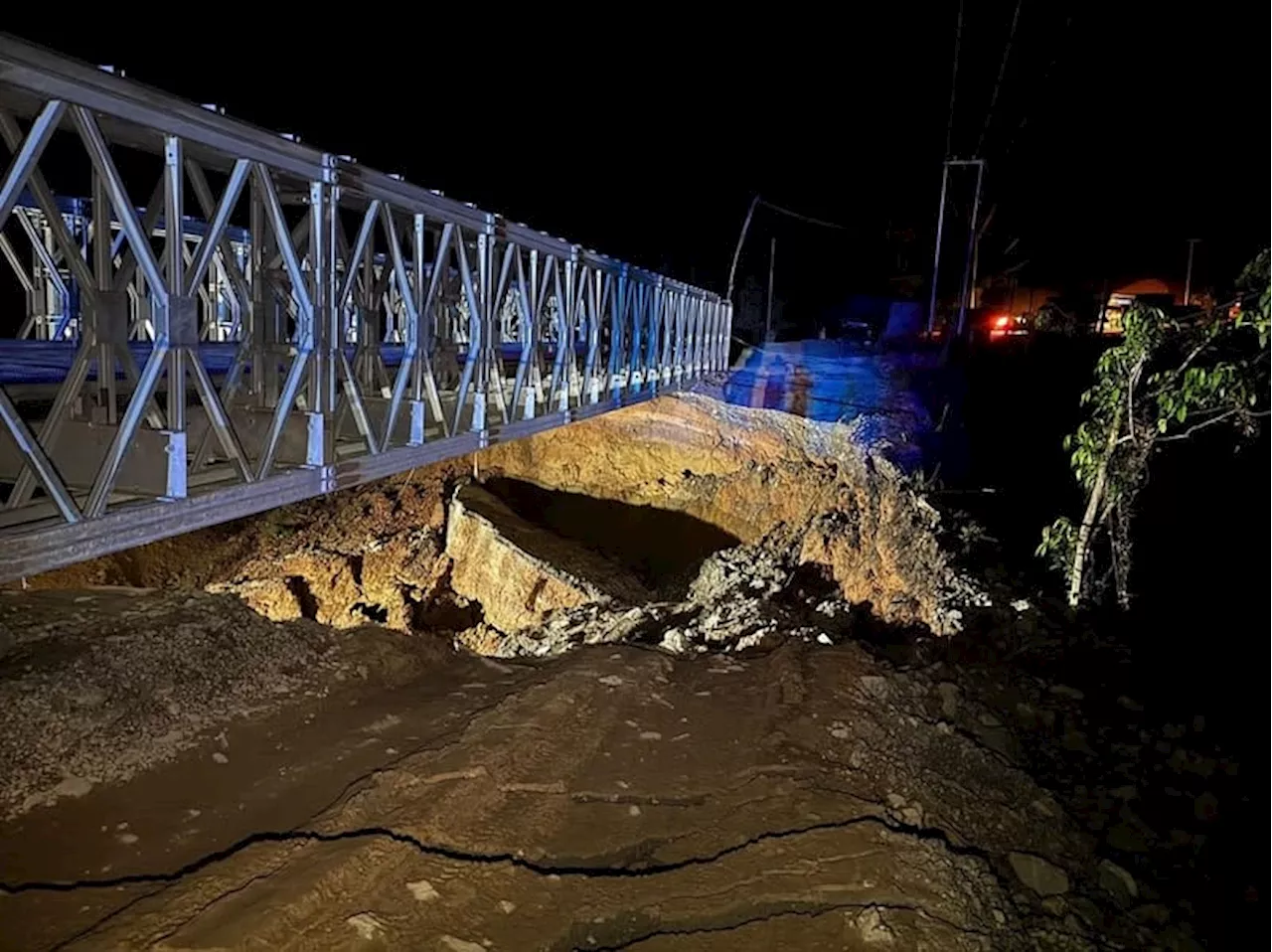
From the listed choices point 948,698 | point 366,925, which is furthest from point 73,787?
point 948,698

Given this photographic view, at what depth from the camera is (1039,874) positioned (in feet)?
13.3

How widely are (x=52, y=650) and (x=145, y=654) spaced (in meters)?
0.66

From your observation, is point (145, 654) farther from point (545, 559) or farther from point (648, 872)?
point (545, 559)

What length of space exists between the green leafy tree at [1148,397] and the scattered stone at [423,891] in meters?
6.06

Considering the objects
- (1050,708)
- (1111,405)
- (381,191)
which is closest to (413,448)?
(381,191)

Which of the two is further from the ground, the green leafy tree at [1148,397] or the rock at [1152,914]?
the green leafy tree at [1148,397]

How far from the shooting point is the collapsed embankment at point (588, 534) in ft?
35.4

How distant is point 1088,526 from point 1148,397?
1289 mm

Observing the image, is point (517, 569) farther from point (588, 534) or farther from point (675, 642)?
point (675, 642)

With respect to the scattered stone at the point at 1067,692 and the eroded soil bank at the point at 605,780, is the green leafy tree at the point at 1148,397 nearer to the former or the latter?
the eroded soil bank at the point at 605,780

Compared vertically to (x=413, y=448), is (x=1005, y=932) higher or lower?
lower

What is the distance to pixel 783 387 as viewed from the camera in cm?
1944

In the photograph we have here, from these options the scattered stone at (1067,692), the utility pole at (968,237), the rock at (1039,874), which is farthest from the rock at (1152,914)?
the utility pole at (968,237)

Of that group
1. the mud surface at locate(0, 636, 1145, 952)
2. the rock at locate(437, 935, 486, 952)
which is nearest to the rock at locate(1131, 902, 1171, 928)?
the mud surface at locate(0, 636, 1145, 952)
